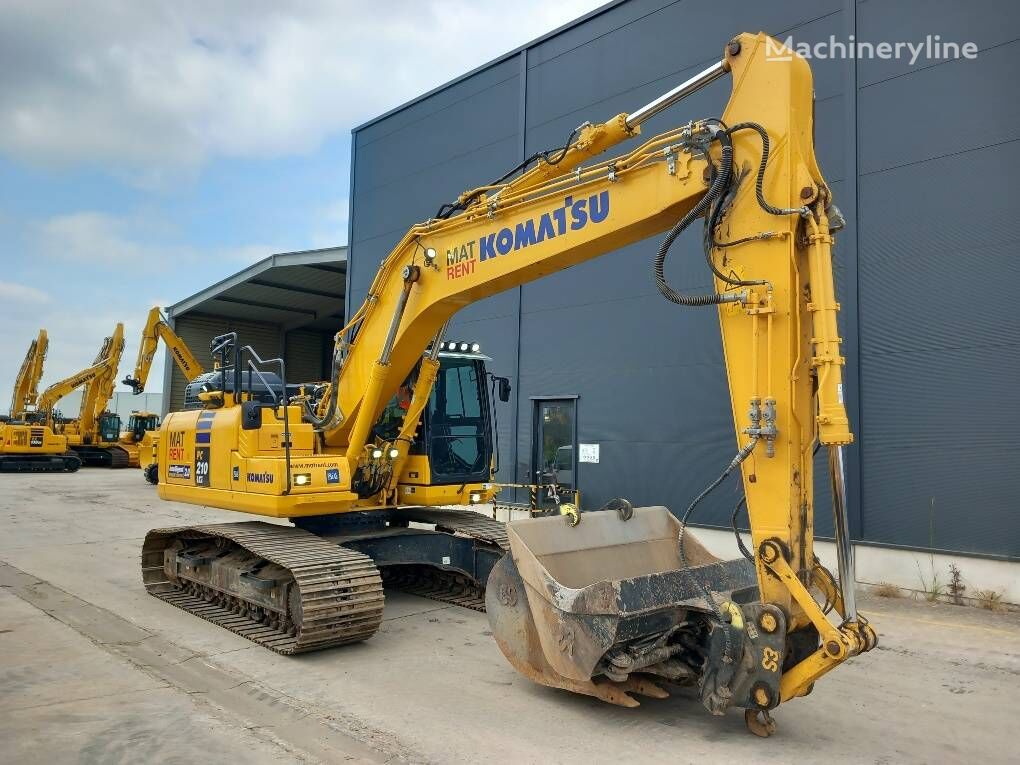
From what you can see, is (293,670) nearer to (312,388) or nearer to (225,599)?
(225,599)

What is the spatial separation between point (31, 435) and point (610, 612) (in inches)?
1114

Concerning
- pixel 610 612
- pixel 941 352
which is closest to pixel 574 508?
pixel 610 612

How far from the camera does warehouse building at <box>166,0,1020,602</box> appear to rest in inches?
349

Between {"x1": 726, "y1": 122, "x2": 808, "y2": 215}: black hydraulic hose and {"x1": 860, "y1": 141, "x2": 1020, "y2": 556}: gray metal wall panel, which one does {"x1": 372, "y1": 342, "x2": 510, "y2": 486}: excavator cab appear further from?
{"x1": 860, "y1": 141, "x2": 1020, "y2": 556}: gray metal wall panel

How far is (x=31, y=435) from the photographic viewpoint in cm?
2698

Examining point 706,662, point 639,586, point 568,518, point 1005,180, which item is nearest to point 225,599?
point 568,518

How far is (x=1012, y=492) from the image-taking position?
27.9ft

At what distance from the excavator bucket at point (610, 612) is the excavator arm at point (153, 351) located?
2216 cm

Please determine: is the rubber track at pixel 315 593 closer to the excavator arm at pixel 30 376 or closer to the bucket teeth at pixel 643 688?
the bucket teeth at pixel 643 688

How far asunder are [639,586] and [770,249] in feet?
7.18

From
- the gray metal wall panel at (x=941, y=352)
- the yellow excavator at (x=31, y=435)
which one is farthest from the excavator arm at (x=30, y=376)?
the gray metal wall panel at (x=941, y=352)

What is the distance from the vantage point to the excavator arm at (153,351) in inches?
994

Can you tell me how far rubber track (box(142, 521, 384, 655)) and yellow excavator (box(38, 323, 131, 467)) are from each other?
24.2 metres

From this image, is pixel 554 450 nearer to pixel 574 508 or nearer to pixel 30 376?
pixel 574 508
